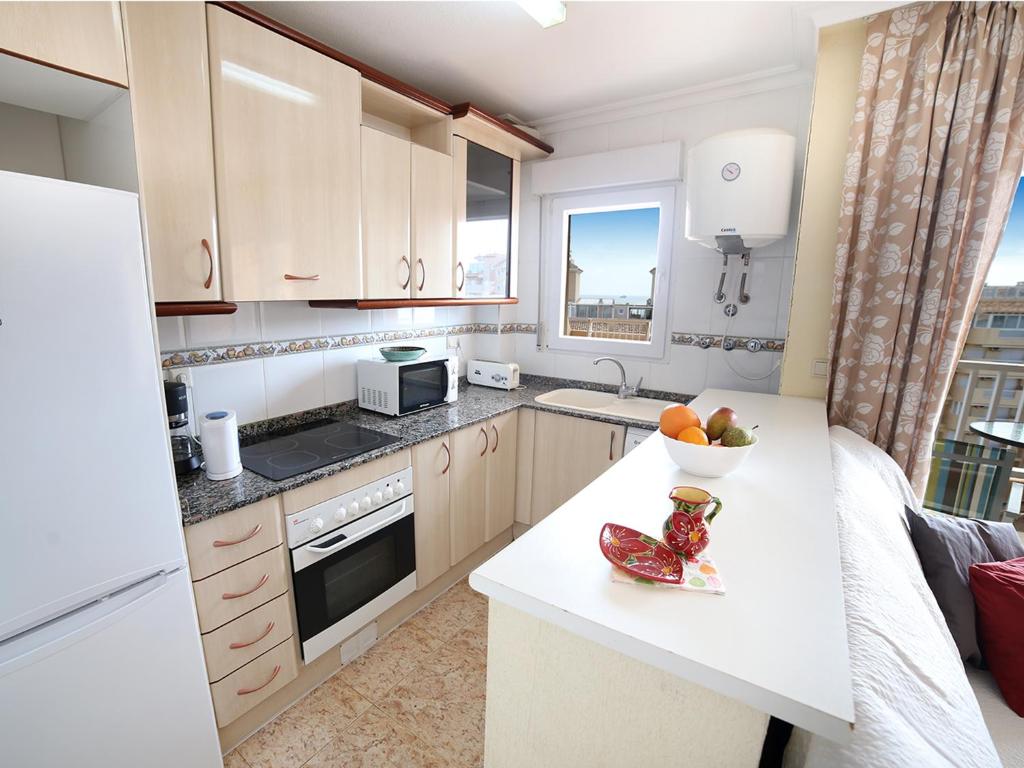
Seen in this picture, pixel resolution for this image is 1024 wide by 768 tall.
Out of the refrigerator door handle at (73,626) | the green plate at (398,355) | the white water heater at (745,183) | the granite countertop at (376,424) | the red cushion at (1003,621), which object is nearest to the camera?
the refrigerator door handle at (73,626)

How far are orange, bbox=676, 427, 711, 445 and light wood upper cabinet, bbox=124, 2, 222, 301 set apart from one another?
1.46m

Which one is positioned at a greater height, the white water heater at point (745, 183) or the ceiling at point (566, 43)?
the ceiling at point (566, 43)

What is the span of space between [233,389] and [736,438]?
178 centimetres

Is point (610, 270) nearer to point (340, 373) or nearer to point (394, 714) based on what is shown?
point (340, 373)

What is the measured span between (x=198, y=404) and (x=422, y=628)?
4.31 feet

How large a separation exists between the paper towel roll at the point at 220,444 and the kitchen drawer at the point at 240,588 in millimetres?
290

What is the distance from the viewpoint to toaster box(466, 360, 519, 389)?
2766 mm

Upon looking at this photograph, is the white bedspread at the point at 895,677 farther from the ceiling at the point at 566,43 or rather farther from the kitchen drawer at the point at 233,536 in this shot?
the ceiling at the point at 566,43

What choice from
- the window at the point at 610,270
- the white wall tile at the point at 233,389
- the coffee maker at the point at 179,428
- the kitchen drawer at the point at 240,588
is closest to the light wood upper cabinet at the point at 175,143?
the coffee maker at the point at 179,428

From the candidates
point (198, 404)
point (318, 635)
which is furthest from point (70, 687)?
point (198, 404)

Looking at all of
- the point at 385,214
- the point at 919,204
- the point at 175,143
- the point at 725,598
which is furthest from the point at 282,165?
the point at 919,204

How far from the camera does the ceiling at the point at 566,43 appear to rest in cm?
163

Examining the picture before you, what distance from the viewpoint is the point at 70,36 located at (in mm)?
987

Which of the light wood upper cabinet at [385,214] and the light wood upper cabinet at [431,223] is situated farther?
the light wood upper cabinet at [431,223]
